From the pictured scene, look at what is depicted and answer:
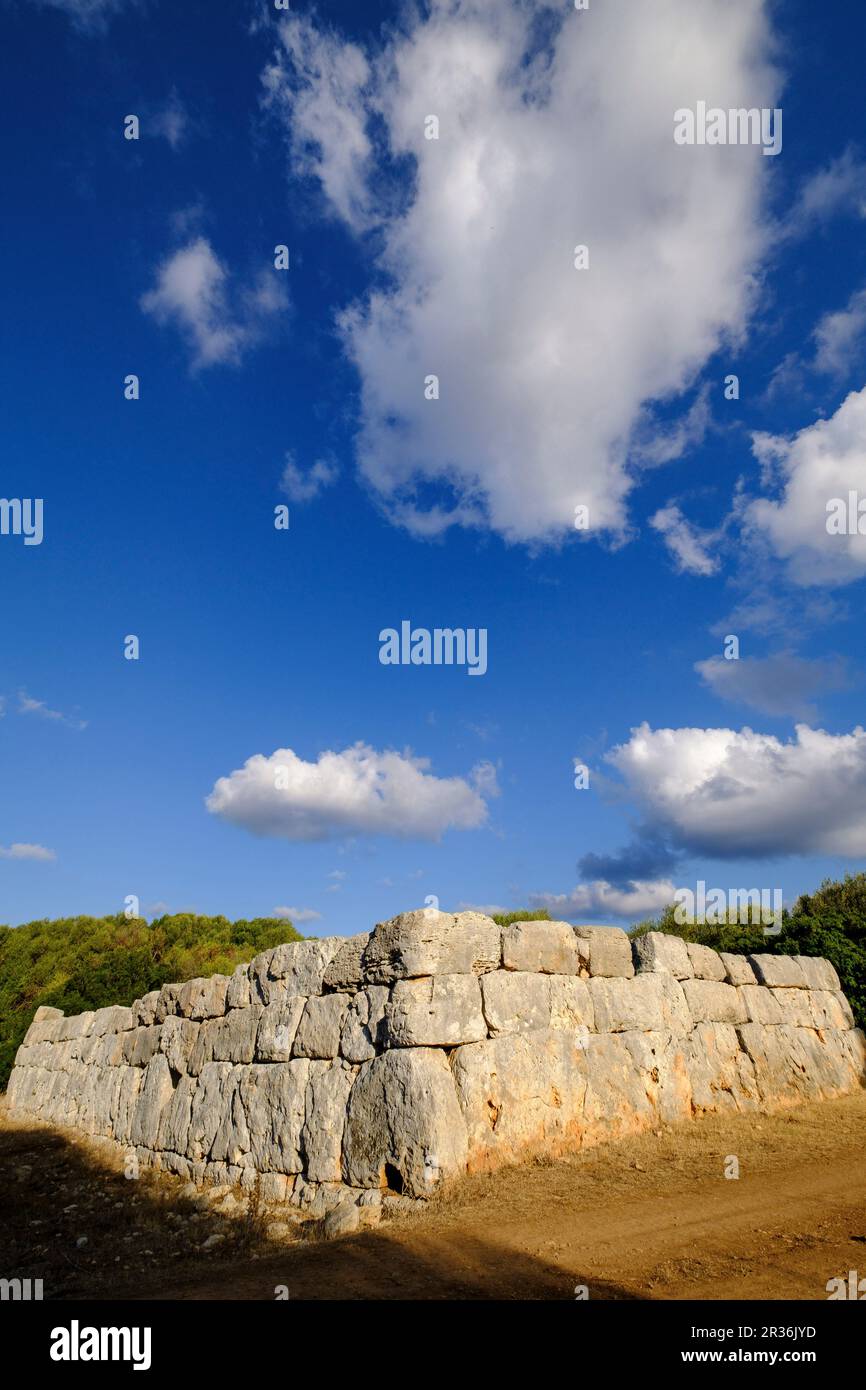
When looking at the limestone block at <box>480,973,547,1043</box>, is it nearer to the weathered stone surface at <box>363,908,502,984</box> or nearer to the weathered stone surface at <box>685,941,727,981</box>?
Result: the weathered stone surface at <box>363,908,502,984</box>

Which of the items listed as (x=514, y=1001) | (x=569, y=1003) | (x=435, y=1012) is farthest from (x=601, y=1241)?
(x=569, y=1003)

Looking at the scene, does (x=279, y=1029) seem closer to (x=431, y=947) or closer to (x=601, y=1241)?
(x=431, y=947)

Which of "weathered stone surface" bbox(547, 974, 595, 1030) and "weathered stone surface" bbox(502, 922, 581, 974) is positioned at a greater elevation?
"weathered stone surface" bbox(502, 922, 581, 974)

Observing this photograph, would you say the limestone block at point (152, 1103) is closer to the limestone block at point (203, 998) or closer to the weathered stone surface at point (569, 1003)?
the limestone block at point (203, 998)

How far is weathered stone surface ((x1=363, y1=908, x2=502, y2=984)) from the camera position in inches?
361

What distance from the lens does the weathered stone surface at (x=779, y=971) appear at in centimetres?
1359

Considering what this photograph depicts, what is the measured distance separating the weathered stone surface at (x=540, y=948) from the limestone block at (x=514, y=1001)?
12 centimetres

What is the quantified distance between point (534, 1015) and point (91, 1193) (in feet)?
26.2

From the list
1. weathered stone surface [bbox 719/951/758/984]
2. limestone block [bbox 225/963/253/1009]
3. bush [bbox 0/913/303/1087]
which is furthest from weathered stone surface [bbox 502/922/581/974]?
bush [bbox 0/913/303/1087]

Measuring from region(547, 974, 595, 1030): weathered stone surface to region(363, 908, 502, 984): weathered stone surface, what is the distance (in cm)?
94

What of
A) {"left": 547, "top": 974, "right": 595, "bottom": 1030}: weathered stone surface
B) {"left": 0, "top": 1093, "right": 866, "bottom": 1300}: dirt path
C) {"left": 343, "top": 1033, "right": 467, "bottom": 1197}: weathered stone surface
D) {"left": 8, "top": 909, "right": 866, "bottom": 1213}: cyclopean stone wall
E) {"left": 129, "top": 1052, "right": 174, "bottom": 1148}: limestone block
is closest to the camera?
{"left": 0, "top": 1093, "right": 866, "bottom": 1300}: dirt path

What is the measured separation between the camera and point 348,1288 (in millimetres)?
5801
